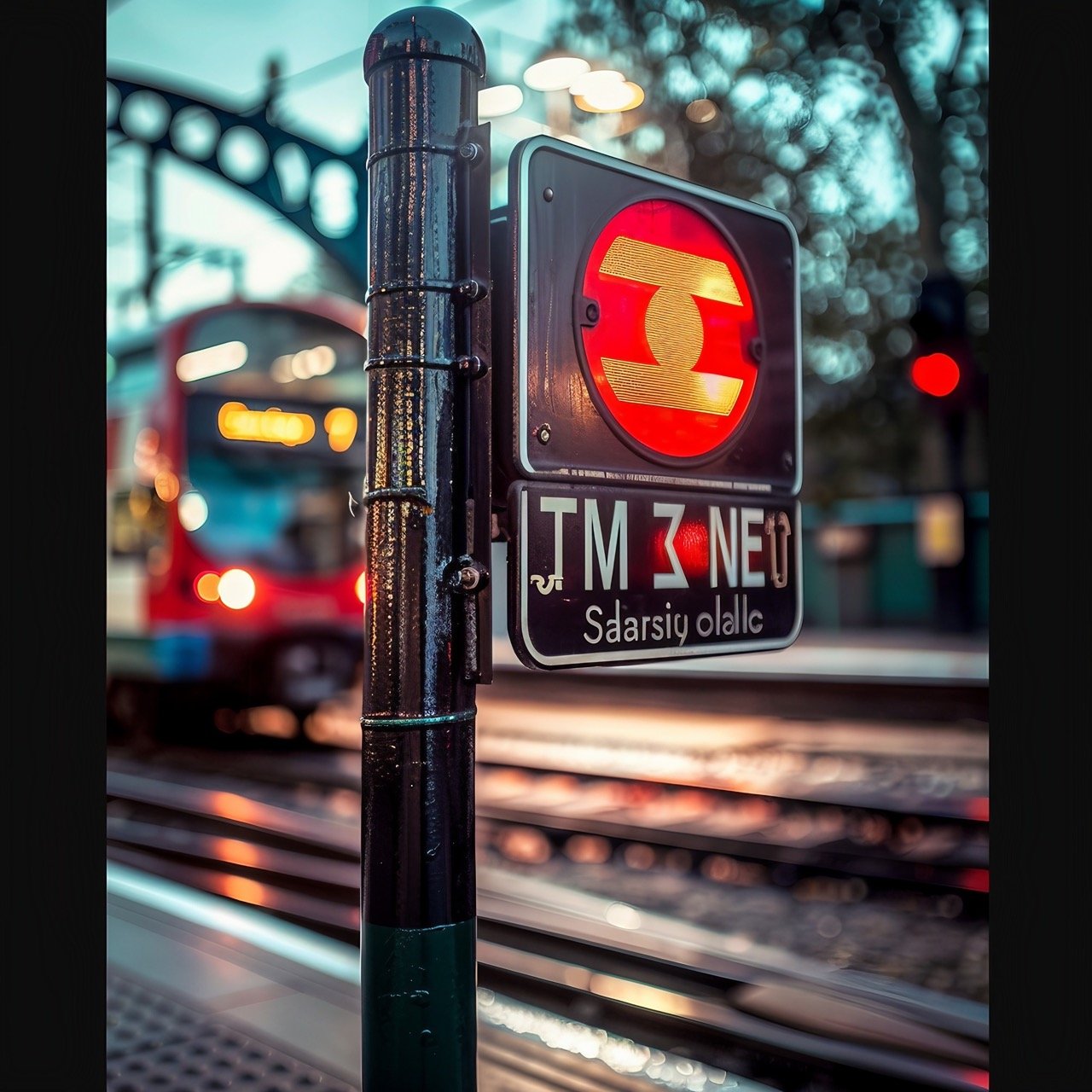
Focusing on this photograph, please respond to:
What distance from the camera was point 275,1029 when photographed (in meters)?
3.24

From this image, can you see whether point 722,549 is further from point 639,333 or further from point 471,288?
point 471,288

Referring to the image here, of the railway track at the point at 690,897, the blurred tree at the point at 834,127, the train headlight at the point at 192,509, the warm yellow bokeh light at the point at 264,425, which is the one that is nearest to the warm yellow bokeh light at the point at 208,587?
the train headlight at the point at 192,509

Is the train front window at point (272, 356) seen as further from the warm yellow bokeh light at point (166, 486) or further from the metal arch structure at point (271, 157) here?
the warm yellow bokeh light at point (166, 486)

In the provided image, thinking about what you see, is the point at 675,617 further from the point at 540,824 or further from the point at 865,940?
the point at 540,824

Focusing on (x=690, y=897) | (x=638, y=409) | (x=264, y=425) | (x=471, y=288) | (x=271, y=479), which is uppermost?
(x=264, y=425)

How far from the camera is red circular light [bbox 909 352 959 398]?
7609mm

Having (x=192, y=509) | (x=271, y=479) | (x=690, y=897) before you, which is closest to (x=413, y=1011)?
(x=690, y=897)

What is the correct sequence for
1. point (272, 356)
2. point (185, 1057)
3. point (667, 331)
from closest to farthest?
1. point (667, 331)
2. point (185, 1057)
3. point (272, 356)

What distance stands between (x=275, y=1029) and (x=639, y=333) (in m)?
2.58

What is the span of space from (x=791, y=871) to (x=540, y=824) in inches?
59.6

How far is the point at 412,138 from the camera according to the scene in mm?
1394

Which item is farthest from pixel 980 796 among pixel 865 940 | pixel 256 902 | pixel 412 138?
pixel 412 138

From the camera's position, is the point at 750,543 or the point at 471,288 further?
the point at 750,543

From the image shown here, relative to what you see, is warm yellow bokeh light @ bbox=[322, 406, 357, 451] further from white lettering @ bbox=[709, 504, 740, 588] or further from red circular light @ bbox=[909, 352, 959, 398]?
white lettering @ bbox=[709, 504, 740, 588]
